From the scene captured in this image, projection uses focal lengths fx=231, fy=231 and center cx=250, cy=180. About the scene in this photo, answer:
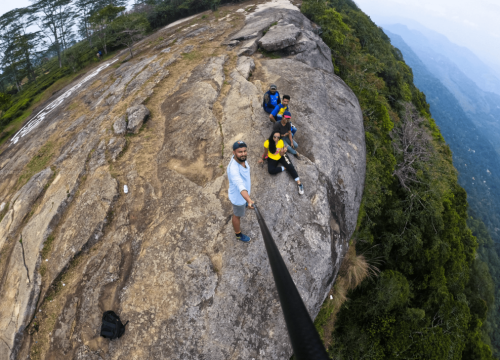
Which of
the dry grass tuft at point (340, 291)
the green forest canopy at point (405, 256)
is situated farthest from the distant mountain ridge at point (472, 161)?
the dry grass tuft at point (340, 291)

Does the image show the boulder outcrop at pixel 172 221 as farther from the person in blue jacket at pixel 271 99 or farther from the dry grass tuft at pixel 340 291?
the dry grass tuft at pixel 340 291

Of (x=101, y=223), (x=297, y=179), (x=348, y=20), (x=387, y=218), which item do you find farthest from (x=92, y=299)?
(x=348, y=20)

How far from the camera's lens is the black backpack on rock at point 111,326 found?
5.57 meters

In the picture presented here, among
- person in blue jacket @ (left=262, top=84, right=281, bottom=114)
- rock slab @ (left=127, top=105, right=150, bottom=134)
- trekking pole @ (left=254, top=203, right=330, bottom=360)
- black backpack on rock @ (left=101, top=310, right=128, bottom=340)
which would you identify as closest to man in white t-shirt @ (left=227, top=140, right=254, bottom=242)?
trekking pole @ (left=254, top=203, right=330, bottom=360)

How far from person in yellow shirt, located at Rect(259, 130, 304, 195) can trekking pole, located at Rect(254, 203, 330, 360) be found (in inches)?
197

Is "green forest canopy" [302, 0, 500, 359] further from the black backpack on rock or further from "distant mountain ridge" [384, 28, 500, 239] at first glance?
"distant mountain ridge" [384, 28, 500, 239]

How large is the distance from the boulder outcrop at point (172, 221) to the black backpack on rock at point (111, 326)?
23 centimetres

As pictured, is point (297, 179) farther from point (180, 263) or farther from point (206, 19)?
point (206, 19)

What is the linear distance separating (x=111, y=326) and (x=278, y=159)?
652 cm

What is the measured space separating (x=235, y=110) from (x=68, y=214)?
7.84 metres

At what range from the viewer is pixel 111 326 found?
5.63 metres

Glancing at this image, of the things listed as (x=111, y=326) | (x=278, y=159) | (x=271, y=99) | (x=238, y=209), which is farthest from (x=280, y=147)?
(x=111, y=326)

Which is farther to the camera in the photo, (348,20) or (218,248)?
(348,20)

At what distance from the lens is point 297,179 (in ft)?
26.7
